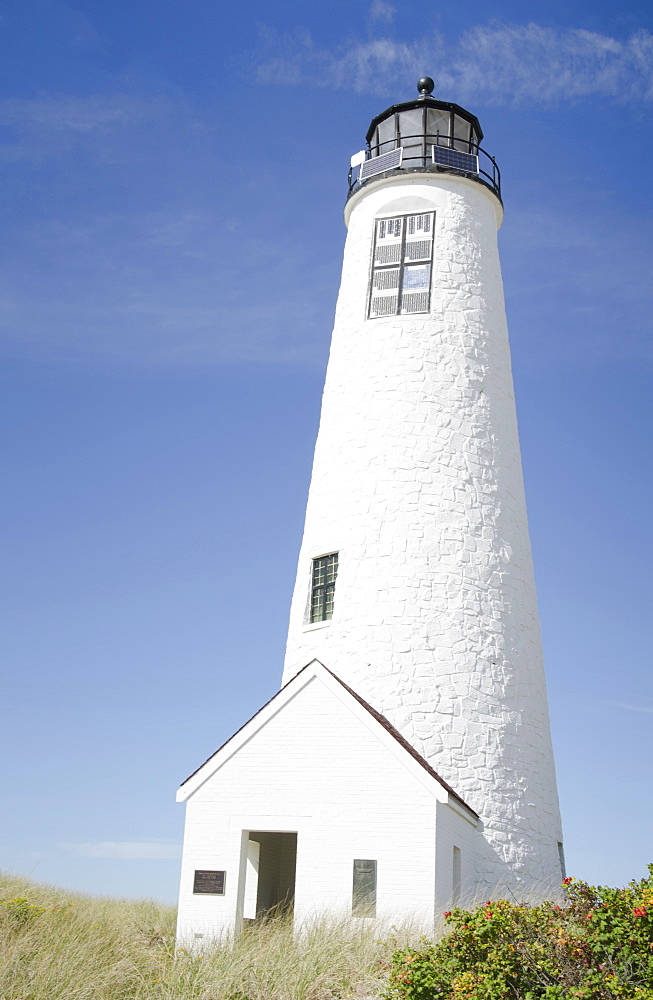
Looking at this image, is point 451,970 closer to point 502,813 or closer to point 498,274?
point 502,813

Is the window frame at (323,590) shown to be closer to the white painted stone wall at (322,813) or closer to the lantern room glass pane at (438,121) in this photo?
the white painted stone wall at (322,813)

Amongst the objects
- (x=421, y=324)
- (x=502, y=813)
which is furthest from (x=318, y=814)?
(x=421, y=324)

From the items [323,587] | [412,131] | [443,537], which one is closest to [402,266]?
[412,131]

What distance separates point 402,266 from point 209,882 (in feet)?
44.9

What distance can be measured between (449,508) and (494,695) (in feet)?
12.5

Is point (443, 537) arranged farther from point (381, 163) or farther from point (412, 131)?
point (412, 131)

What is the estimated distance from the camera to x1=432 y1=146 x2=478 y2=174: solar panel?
23.3m

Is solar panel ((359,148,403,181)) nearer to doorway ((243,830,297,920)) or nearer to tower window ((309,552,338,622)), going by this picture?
tower window ((309,552,338,622))

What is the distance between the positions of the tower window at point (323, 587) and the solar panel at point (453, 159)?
9868mm

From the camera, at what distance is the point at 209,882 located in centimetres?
1566

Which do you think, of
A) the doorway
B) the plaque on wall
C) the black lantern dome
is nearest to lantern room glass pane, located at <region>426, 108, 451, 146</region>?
the black lantern dome

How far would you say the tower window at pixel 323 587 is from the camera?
66.7 ft

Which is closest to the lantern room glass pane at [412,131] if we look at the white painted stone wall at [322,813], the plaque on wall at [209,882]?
the white painted stone wall at [322,813]

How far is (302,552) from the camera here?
21469 millimetres
